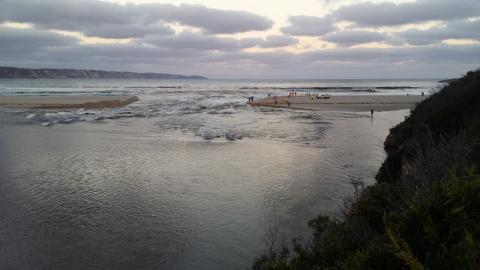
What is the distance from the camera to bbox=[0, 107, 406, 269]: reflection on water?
12344 mm

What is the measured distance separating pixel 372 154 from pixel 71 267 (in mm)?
Result: 20126

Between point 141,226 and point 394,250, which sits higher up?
point 394,250

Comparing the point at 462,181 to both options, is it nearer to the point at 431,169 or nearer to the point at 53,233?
the point at 431,169

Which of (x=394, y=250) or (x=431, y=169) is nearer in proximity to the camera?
(x=394, y=250)

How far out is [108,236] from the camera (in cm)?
1333

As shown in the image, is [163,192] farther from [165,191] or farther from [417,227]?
[417,227]

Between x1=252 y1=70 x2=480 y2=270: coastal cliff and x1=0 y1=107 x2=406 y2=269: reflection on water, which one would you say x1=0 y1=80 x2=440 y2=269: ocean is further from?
x1=252 y1=70 x2=480 y2=270: coastal cliff

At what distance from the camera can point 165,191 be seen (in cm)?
1823

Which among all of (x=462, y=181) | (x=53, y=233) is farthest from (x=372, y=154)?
(x=462, y=181)

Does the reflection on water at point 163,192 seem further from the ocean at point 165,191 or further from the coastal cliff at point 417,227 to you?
the coastal cliff at point 417,227

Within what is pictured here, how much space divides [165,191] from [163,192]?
157 millimetres

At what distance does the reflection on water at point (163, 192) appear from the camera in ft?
40.5

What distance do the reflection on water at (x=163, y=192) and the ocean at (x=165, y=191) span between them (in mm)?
48

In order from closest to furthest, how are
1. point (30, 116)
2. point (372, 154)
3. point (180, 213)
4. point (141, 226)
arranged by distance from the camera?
point (141, 226) → point (180, 213) → point (372, 154) → point (30, 116)
